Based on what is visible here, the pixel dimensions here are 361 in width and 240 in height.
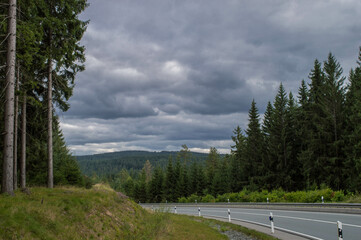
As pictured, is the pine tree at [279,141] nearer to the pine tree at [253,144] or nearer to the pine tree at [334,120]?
the pine tree at [253,144]

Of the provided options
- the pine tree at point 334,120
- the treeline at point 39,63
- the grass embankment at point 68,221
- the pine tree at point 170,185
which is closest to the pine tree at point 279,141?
the pine tree at point 334,120

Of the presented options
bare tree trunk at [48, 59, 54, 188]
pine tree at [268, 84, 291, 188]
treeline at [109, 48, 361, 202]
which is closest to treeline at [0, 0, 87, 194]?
bare tree trunk at [48, 59, 54, 188]

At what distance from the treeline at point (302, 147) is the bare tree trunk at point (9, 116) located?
2627 cm

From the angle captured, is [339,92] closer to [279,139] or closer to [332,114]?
[332,114]

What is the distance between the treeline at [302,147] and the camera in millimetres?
32656

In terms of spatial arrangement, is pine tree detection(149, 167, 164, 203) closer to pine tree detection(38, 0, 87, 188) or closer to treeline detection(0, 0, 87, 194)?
treeline detection(0, 0, 87, 194)

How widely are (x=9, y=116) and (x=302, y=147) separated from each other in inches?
1693

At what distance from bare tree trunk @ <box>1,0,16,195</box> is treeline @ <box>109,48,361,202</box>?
26266 mm

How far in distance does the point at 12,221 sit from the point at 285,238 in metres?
10.3

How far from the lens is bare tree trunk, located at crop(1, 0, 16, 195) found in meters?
10.0

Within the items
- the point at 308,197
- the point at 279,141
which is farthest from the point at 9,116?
the point at 279,141

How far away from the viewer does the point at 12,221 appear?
22.2ft

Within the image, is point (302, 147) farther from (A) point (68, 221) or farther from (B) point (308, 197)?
(A) point (68, 221)

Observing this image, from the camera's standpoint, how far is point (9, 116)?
34.1ft
